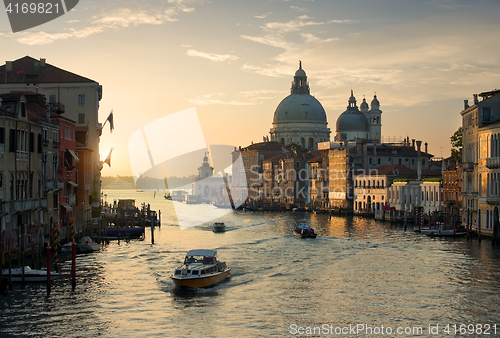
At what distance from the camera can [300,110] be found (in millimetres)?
122938

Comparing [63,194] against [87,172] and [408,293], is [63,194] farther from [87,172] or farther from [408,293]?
[408,293]

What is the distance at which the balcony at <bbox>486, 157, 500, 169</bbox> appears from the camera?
35.1 m

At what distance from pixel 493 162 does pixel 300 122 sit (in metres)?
87.0

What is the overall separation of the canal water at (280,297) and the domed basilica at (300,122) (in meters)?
86.4

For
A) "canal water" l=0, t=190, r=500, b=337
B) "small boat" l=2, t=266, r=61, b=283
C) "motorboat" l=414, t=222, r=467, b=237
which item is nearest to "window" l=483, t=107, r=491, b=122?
"motorboat" l=414, t=222, r=467, b=237

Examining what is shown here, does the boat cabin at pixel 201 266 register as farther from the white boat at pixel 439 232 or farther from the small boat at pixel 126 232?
the white boat at pixel 439 232

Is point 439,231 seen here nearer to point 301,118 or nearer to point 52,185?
point 52,185

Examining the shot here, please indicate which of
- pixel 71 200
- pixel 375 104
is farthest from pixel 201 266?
pixel 375 104

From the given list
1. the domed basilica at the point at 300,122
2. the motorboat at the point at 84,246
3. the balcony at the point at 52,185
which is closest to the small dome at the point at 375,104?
the domed basilica at the point at 300,122

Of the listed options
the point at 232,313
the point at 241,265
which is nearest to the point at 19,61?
the point at 241,265

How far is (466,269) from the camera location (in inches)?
1088

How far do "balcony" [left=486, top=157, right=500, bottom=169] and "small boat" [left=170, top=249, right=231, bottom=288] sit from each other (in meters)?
16.2

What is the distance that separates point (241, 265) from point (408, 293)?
896 centimetres

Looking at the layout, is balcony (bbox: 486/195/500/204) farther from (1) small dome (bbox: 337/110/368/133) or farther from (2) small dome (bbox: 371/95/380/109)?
(2) small dome (bbox: 371/95/380/109)
